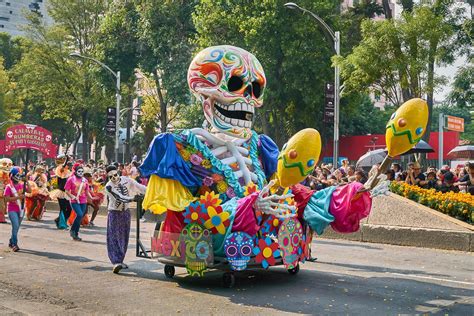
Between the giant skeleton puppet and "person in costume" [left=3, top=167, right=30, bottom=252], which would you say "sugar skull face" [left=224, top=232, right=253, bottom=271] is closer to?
the giant skeleton puppet

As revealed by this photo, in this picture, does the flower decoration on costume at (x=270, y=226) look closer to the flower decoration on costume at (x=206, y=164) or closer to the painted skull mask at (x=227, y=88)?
the flower decoration on costume at (x=206, y=164)

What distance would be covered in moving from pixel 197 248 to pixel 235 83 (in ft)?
7.54

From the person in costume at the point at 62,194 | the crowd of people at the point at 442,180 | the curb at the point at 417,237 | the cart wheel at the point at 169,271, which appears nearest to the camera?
the cart wheel at the point at 169,271

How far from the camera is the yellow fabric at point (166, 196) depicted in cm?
769

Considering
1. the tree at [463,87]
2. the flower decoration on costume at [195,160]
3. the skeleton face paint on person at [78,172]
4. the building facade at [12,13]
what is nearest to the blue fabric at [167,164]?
the flower decoration on costume at [195,160]

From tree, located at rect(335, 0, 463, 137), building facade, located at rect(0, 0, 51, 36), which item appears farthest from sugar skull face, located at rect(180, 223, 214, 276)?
building facade, located at rect(0, 0, 51, 36)

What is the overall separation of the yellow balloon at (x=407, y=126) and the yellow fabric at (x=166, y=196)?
2.66 metres

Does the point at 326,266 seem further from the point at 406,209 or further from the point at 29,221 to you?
the point at 29,221

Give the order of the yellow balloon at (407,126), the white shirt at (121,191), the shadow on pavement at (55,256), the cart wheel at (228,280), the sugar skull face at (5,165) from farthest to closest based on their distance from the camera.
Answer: the sugar skull face at (5,165) < the shadow on pavement at (55,256) < the white shirt at (121,191) < the cart wheel at (228,280) < the yellow balloon at (407,126)

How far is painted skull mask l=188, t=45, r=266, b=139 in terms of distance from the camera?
824 cm

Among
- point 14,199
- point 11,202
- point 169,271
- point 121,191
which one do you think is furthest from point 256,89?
point 11,202

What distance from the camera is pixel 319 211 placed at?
7891mm

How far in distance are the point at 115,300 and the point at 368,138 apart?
107ft

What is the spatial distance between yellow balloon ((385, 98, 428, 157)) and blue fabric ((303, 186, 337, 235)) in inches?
53.3
